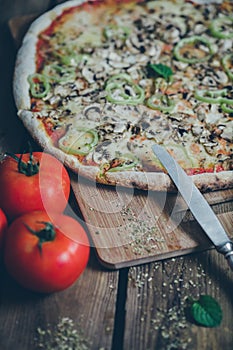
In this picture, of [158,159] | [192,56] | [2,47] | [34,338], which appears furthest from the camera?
[2,47]

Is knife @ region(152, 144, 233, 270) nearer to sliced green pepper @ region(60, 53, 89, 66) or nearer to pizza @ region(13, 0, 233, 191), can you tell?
pizza @ region(13, 0, 233, 191)

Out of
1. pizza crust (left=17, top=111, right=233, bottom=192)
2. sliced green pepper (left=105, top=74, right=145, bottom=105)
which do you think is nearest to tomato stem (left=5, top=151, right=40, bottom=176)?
pizza crust (left=17, top=111, right=233, bottom=192)

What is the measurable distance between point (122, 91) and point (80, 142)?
475 mm

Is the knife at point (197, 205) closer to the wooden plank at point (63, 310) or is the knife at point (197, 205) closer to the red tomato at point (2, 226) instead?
the wooden plank at point (63, 310)

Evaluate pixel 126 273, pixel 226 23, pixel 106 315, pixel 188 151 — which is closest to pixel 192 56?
pixel 226 23

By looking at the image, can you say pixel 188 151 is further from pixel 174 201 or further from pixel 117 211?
pixel 117 211

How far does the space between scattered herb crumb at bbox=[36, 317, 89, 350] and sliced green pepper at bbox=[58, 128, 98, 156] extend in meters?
0.93

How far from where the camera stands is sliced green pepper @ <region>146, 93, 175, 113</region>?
316 cm

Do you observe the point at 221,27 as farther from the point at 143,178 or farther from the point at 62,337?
the point at 62,337

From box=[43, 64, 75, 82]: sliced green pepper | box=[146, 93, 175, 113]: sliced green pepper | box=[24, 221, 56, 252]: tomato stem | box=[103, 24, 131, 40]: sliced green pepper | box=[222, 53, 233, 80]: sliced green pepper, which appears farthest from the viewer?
box=[103, 24, 131, 40]: sliced green pepper

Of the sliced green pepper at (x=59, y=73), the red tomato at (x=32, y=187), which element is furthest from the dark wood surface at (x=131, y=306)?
the sliced green pepper at (x=59, y=73)

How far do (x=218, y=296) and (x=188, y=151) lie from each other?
83 centimetres

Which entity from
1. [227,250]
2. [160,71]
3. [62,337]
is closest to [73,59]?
[160,71]

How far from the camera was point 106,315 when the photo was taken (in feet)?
7.91
